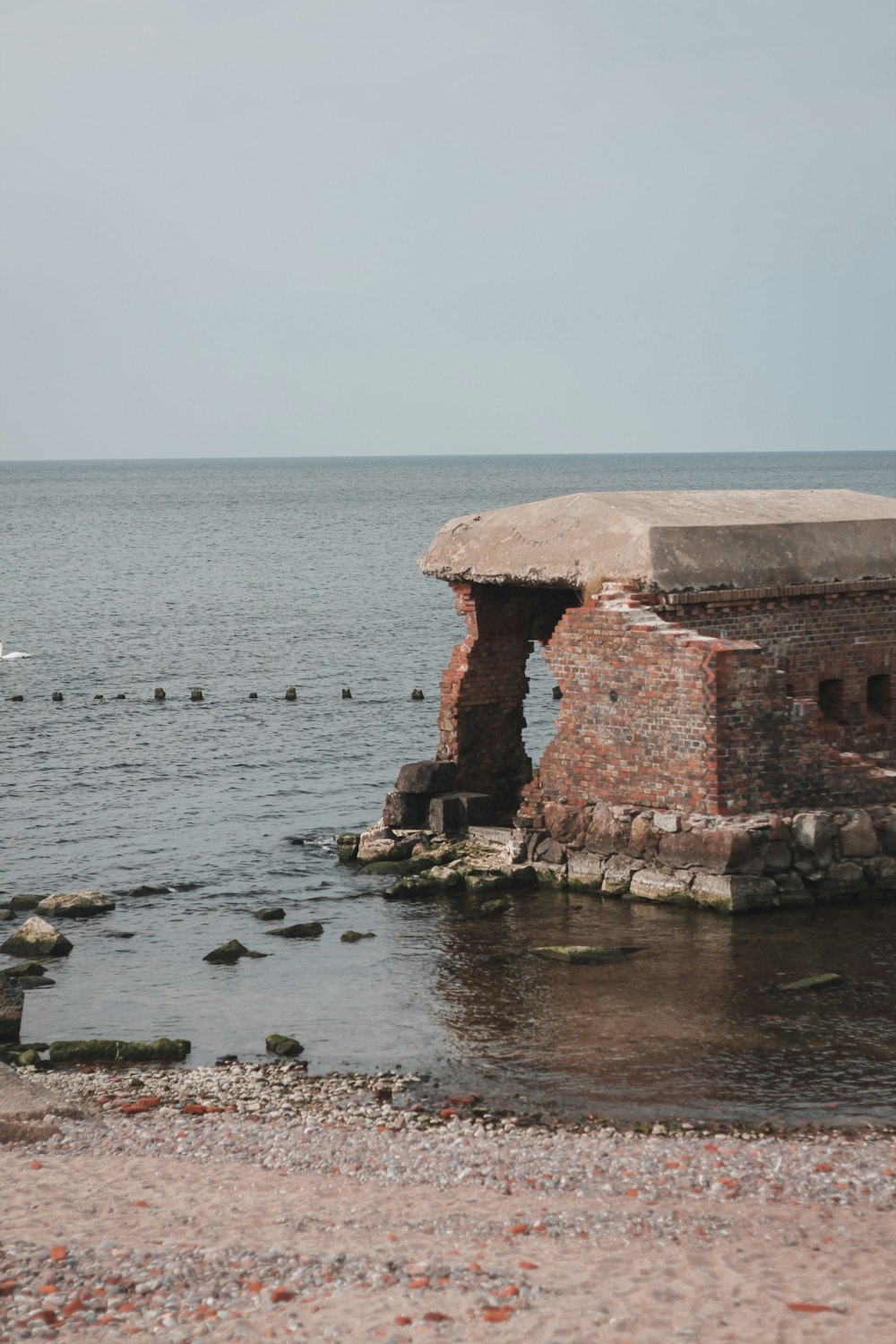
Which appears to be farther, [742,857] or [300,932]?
[300,932]

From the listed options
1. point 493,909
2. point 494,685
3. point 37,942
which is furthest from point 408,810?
point 37,942

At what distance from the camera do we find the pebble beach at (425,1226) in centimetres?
868

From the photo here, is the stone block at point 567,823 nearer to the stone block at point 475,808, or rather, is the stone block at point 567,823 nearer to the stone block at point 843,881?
the stone block at point 475,808

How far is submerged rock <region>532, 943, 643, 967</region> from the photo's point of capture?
52.4 feet

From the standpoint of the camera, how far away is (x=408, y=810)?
21.0 metres

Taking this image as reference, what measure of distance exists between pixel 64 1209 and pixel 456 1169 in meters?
2.60

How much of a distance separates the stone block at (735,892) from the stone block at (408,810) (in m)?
4.75

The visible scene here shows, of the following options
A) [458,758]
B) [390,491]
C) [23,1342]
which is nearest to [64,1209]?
[23,1342]

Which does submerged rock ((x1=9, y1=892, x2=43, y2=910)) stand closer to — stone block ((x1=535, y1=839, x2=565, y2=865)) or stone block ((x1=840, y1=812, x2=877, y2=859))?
stone block ((x1=535, y1=839, x2=565, y2=865))

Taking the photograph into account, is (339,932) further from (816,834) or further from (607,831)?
(816,834)

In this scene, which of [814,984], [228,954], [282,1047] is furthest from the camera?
[228,954]

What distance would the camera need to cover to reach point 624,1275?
9.11m

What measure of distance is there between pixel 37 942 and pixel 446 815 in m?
5.63

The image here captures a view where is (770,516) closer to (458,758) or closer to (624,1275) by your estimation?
(458,758)
